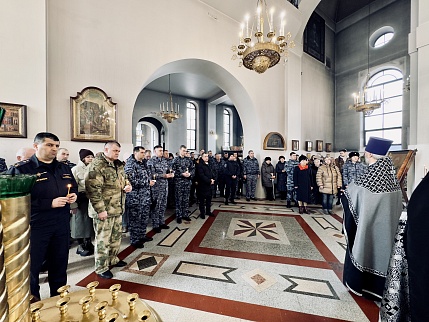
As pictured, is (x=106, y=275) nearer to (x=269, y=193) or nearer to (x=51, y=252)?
(x=51, y=252)

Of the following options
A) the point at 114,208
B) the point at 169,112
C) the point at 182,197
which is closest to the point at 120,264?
the point at 114,208

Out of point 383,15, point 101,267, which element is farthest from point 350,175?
point 383,15

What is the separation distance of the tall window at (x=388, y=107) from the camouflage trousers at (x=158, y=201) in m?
11.5

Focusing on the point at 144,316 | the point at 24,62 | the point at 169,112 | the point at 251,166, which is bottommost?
the point at 144,316

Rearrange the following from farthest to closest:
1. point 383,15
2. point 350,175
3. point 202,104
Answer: point 202,104, point 383,15, point 350,175

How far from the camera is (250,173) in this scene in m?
8.04

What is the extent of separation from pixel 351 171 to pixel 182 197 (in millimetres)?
5649

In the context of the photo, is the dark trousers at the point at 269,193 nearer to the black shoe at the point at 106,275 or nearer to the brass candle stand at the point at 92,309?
the black shoe at the point at 106,275

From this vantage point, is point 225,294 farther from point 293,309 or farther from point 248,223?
point 248,223

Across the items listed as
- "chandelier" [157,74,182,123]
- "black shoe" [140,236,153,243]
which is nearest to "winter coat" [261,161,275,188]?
"black shoe" [140,236,153,243]

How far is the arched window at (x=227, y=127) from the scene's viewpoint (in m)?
17.7

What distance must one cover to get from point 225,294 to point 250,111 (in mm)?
7120

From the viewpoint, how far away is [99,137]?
4613 millimetres

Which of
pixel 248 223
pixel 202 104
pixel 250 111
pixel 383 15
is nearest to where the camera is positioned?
pixel 248 223
